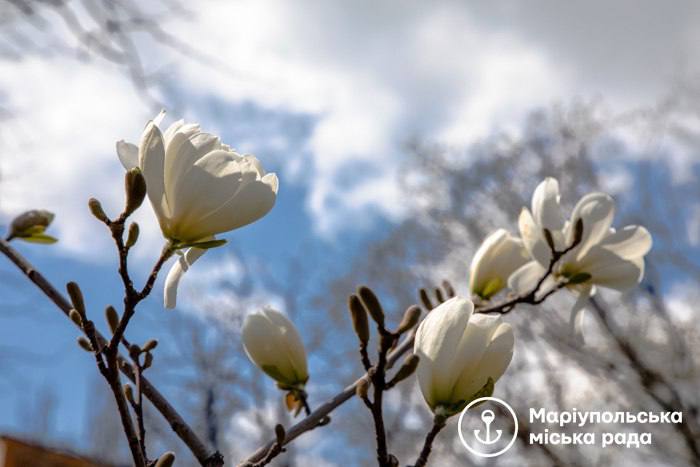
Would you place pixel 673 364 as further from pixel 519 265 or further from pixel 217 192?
pixel 217 192

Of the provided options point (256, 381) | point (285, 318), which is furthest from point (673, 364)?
point (256, 381)

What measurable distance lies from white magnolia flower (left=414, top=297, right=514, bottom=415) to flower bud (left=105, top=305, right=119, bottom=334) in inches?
7.8

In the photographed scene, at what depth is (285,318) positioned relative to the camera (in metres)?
0.55

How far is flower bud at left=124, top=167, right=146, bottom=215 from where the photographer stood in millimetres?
399

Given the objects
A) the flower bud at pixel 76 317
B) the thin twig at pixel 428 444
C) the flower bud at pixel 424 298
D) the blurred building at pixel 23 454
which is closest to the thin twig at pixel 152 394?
the flower bud at pixel 76 317

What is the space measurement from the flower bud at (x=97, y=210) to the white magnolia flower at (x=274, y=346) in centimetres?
15

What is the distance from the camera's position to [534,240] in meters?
0.66

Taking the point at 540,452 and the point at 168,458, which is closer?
the point at 168,458

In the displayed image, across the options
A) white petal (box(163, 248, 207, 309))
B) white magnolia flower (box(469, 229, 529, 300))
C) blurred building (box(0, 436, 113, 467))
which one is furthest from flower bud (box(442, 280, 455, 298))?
blurred building (box(0, 436, 113, 467))

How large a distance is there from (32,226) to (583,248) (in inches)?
19.4

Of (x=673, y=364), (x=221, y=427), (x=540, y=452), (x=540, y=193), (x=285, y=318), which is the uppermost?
(x=221, y=427)

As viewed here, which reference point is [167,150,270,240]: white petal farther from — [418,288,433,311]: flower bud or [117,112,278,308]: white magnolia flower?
[418,288,433,311]: flower bud

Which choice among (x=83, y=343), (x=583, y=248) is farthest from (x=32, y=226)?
(x=583, y=248)

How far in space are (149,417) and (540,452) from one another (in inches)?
85.5
